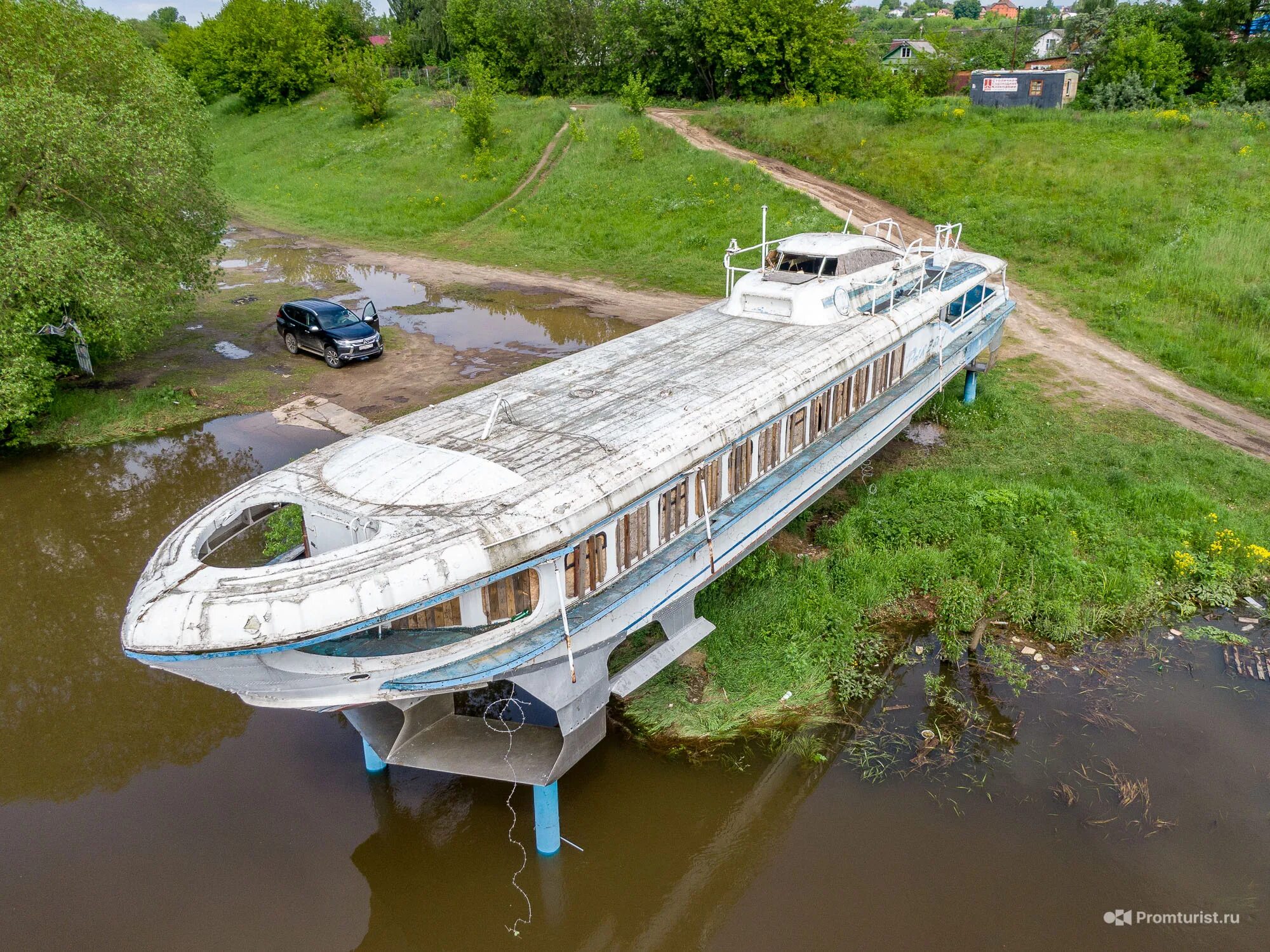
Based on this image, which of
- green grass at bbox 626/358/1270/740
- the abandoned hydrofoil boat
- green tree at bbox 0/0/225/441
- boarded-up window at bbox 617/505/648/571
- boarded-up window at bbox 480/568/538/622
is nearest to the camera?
the abandoned hydrofoil boat

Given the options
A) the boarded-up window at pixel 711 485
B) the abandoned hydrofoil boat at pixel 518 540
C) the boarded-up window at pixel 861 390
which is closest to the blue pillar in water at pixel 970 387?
the boarded-up window at pixel 861 390

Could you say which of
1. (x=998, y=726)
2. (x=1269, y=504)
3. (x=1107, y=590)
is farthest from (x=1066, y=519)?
(x=998, y=726)

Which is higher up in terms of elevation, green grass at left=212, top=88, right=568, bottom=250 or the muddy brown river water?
green grass at left=212, top=88, right=568, bottom=250

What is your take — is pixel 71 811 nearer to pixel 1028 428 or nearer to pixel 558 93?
pixel 1028 428

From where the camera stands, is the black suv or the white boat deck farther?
the black suv

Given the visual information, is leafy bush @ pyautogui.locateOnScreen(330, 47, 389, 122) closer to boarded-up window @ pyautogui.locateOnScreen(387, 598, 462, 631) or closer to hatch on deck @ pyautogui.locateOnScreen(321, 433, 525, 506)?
hatch on deck @ pyautogui.locateOnScreen(321, 433, 525, 506)

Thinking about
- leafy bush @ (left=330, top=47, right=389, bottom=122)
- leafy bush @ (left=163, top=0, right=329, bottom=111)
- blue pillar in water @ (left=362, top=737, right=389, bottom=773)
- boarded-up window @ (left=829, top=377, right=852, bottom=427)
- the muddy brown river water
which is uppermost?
leafy bush @ (left=163, top=0, right=329, bottom=111)

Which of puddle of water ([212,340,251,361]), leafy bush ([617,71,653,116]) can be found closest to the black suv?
puddle of water ([212,340,251,361])

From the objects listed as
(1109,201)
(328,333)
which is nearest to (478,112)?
(328,333)
